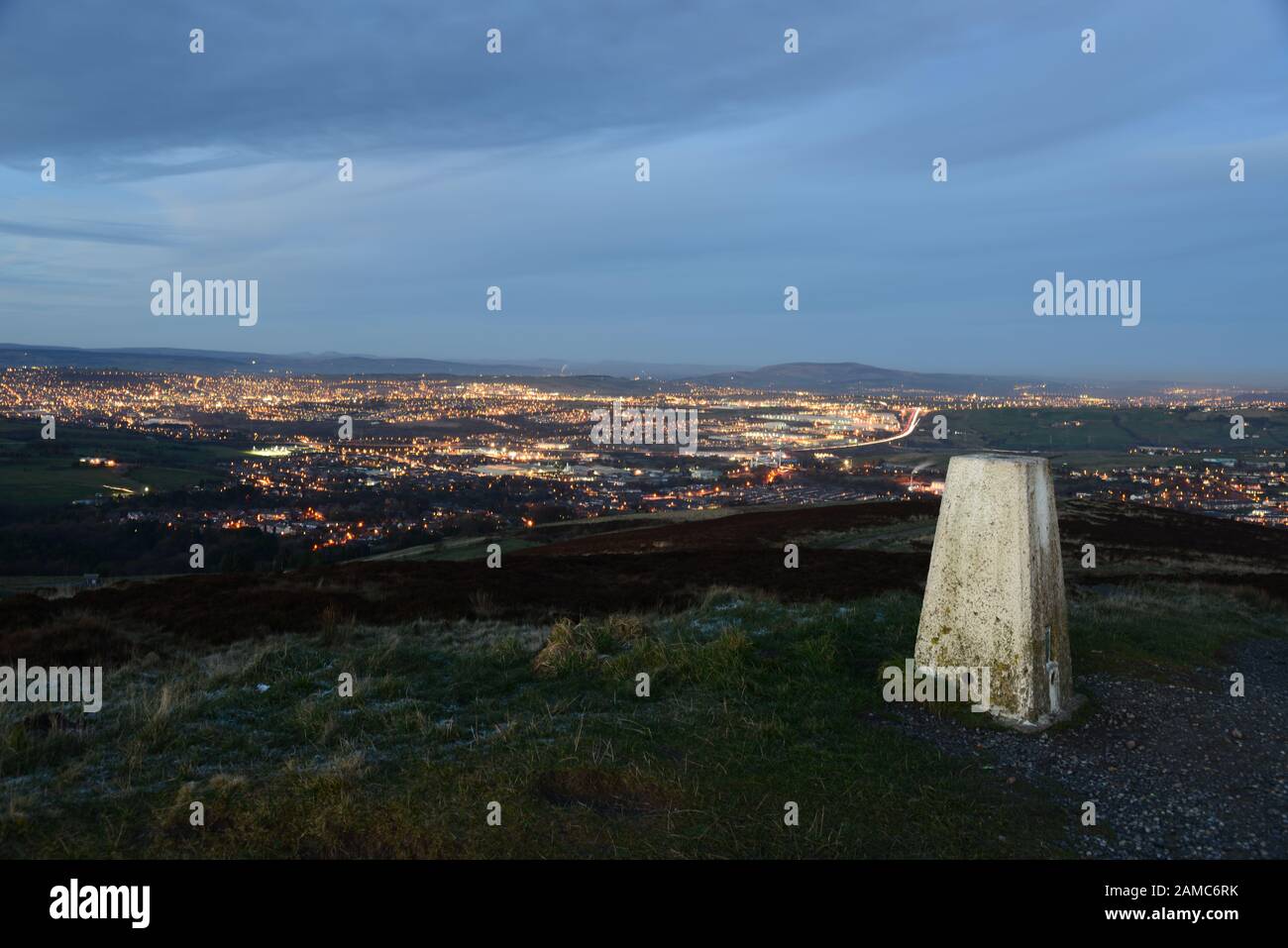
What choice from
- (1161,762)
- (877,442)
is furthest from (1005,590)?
(877,442)

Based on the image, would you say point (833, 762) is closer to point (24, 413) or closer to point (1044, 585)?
point (1044, 585)

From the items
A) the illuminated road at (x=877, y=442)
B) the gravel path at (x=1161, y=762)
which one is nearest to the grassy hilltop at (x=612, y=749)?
the gravel path at (x=1161, y=762)

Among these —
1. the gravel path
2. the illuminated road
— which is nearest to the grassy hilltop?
the gravel path

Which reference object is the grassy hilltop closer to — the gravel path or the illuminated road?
the gravel path

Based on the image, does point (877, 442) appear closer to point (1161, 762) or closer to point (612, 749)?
point (1161, 762)

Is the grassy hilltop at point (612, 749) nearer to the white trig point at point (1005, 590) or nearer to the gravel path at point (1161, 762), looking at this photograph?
the gravel path at point (1161, 762)

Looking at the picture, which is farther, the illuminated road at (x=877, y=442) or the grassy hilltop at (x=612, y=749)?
the illuminated road at (x=877, y=442)
